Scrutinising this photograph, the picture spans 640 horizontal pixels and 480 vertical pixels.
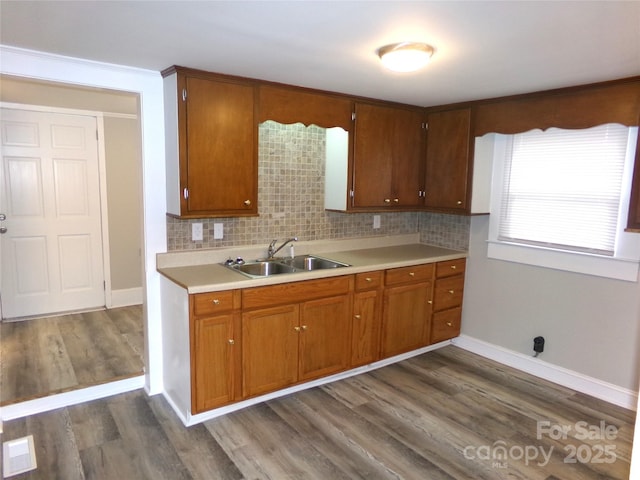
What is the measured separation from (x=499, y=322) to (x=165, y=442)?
275cm

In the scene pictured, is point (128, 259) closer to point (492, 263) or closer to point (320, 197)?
point (320, 197)

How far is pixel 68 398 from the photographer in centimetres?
278

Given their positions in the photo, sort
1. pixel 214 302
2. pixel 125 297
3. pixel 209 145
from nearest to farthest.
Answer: pixel 214 302
pixel 209 145
pixel 125 297

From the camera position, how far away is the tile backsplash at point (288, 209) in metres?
3.10

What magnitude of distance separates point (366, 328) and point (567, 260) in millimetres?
1578

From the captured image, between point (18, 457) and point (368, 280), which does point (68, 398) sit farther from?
point (368, 280)

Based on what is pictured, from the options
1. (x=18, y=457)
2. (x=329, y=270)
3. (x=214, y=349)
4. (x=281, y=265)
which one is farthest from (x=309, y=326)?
(x=18, y=457)

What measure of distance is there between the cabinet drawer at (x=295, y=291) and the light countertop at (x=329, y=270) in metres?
0.04

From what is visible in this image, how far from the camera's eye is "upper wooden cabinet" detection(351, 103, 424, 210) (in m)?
3.43

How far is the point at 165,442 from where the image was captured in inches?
95.3

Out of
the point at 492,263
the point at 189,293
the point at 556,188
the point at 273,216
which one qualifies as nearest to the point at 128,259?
the point at 273,216

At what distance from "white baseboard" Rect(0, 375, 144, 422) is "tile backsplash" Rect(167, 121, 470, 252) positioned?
1.03 m

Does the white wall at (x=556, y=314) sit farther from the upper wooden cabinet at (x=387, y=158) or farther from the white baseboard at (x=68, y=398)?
the white baseboard at (x=68, y=398)

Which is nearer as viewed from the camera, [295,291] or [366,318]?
[295,291]
